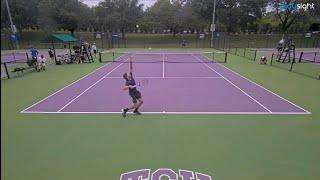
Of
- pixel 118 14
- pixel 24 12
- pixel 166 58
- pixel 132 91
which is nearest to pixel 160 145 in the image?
Answer: pixel 132 91

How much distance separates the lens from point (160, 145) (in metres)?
7.34

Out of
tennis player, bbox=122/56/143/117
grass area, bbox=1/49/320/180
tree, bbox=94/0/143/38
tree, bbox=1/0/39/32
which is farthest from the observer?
tree, bbox=94/0/143/38

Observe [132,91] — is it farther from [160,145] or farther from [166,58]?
[166,58]

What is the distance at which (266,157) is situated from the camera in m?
6.70

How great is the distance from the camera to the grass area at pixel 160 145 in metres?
6.07

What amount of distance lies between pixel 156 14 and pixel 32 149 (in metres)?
68.2

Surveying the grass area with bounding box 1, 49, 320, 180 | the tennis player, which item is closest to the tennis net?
the tennis player

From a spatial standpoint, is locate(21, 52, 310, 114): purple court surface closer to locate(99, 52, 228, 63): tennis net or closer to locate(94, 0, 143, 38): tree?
locate(99, 52, 228, 63): tennis net

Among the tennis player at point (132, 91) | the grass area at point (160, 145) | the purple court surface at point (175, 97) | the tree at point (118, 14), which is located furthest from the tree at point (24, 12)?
the tennis player at point (132, 91)

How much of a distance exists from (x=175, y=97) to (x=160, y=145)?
527cm

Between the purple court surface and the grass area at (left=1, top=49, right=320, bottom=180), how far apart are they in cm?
75

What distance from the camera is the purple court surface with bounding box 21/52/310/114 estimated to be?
10.6 metres

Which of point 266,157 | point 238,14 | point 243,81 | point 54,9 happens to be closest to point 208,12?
point 238,14

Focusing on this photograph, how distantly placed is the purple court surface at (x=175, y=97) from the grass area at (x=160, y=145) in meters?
0.75
